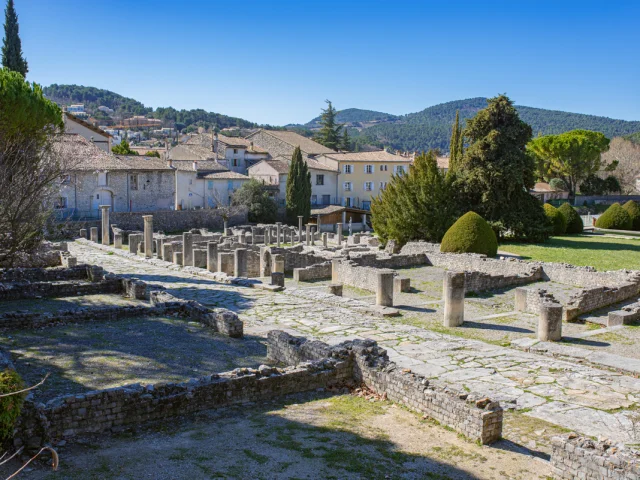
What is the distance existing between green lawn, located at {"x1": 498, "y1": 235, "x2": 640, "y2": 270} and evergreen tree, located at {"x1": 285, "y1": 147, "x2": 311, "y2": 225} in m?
22.1

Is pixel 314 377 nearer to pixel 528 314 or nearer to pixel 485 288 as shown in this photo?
pixel 528 314

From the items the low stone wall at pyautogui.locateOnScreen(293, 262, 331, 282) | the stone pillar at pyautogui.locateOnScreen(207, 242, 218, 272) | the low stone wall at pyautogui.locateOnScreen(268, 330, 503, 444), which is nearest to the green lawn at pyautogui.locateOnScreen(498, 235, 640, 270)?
the low stone wall at pyautogui.locateOnScreen(293, 262, 331, 282)

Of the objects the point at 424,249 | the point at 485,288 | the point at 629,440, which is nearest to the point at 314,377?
the point at 629,440

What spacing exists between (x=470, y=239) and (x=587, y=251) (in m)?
9.43

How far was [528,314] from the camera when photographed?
18422mm

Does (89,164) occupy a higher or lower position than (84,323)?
higher

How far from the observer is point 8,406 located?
261 inches

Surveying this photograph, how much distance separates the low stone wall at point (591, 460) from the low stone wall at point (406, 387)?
3.82 feet

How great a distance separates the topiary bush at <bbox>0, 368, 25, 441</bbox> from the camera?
6629 mm

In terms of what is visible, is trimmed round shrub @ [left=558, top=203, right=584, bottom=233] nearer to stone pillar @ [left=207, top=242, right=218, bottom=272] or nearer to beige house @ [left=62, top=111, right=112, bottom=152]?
stone pillar @ [left=207, top=242, right=218, bottom=272]

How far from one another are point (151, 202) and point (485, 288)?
3662cm

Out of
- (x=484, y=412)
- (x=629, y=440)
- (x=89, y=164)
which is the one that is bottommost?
(x=629, y=440)

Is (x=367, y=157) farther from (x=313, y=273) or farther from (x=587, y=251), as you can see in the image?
(x=313, y=273)

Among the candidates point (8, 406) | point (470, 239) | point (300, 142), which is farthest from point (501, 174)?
point (300, 142)
